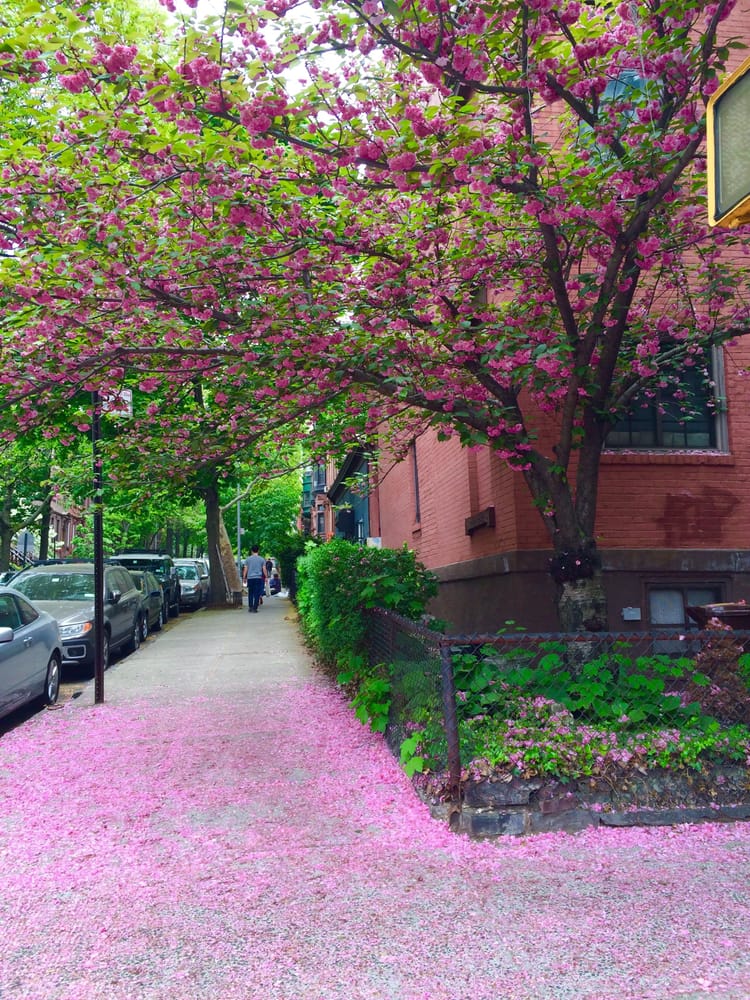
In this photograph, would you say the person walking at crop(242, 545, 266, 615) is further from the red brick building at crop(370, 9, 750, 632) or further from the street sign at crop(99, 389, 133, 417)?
the street sign at crop(99, 389, 133, 417)

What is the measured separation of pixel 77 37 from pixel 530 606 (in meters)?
6.71

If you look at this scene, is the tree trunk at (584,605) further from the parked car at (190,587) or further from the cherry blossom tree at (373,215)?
the parked car at (190,587)

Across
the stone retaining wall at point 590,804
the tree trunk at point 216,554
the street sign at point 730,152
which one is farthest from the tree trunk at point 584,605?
the tree trunk at point 216,554

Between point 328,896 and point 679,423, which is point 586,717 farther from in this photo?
point 679,423

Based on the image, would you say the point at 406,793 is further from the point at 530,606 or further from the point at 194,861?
the point at 530,606

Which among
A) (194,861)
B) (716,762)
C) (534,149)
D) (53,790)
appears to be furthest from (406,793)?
(534,149)

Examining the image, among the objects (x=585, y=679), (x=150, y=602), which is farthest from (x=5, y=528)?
(x=585, y=679)

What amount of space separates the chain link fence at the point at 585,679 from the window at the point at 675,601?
337 cm

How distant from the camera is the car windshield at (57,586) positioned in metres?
12.4

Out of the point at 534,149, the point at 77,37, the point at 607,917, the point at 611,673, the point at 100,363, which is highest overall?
the point at 77,37

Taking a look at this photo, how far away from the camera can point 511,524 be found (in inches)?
367

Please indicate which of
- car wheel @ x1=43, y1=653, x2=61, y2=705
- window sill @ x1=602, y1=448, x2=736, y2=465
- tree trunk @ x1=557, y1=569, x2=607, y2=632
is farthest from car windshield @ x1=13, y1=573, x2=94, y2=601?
tree trunk @ x1=557, y1=569, x2=607, y2=632

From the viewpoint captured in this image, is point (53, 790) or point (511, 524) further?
point (511, 524)

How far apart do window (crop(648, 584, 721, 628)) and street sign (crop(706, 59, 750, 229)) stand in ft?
25.2
